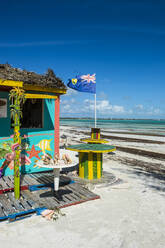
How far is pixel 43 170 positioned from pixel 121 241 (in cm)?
486

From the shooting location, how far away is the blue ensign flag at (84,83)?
331 inches

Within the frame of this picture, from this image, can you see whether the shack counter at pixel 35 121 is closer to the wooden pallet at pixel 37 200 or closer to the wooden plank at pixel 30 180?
the wooden plank at pixel 30 180

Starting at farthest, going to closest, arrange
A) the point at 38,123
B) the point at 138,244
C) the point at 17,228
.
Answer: the point at 38,123 < the point at 17,228 < the point at 138,244

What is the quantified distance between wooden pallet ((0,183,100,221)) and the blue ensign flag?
4243mm

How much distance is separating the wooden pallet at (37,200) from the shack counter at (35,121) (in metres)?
1.31

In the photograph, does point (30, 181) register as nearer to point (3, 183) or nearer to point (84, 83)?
point (3, 183)

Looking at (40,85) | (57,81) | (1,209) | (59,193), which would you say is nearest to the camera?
(1,209)

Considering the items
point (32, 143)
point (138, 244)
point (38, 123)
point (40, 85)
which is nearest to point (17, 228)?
point (138, 244)

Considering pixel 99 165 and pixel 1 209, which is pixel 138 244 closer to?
pixel 1 209

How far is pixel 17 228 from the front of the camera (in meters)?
4.15

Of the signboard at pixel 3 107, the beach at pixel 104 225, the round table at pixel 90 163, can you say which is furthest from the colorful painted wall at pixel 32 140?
the beach at pixel 104 225

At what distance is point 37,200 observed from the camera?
5.38 metres

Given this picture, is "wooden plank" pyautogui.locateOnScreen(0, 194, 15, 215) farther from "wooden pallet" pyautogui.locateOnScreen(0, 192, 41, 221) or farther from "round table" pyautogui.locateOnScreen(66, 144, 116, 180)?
"round table" pyautogui.locateOnScreen(66, 144, 116, 180)

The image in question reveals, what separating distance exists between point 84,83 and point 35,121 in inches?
116
